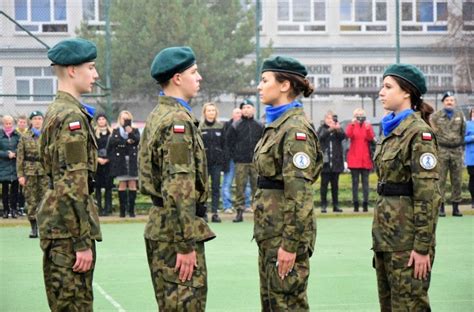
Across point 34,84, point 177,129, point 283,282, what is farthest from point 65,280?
point 34,84

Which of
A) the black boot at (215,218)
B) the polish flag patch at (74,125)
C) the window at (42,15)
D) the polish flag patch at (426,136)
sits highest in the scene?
the window at (42,15)

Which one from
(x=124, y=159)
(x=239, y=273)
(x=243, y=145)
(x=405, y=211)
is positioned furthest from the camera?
(x=124, y=159)

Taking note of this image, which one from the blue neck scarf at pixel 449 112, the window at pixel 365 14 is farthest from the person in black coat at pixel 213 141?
the window at pixel 365 14

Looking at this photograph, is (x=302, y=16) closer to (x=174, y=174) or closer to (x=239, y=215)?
(x=239, y=215)

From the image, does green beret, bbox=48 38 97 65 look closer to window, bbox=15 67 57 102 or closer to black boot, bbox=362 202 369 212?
window, bbox=15 67 57 102

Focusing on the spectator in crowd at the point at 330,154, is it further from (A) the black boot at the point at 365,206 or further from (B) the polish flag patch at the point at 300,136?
(B) the polish flag patch at the point at 300,136

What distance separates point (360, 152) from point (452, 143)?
1.66 m

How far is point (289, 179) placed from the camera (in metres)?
6.32

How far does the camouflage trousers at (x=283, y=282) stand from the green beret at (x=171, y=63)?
3.73ft

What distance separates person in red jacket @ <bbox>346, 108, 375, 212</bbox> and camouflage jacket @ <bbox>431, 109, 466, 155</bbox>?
4.19ft

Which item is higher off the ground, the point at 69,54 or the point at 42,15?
the point at 42,15

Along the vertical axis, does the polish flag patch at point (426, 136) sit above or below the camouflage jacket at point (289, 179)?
above

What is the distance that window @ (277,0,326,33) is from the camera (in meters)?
21.3

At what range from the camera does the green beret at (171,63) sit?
6363mm
